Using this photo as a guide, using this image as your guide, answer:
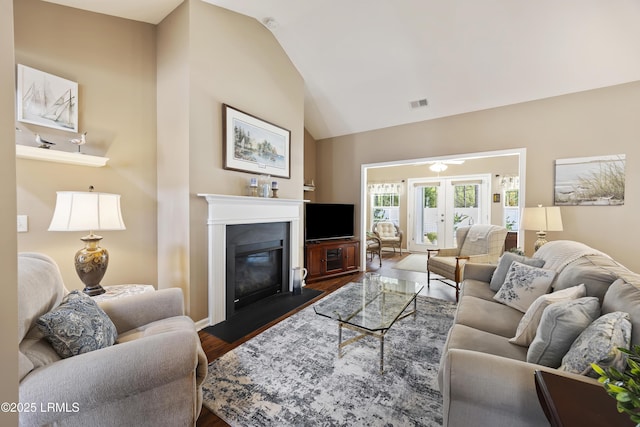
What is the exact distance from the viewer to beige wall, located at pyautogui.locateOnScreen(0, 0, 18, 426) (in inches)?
21.8

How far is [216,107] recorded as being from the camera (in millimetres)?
2662

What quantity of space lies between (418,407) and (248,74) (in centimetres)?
361

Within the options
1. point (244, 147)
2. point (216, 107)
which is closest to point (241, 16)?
point (216, 107)

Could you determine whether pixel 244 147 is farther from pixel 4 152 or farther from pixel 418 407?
pixel 418 407

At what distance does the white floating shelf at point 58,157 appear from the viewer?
187cm

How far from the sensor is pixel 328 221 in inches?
178

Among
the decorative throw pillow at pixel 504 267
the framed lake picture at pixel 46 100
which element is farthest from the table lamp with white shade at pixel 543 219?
the framed lake picture at pixel 46 100

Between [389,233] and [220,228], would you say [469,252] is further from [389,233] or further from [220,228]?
[220,228]

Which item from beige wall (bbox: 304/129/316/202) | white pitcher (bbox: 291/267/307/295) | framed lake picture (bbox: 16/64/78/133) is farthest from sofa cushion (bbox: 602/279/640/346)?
beige wall (bbox: 304/129/316/202)

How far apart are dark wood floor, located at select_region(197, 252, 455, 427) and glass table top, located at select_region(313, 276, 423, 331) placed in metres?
0.73

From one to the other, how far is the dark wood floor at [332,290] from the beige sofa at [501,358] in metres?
1.29

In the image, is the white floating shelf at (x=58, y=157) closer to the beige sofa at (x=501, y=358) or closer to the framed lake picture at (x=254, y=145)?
the framed lake picture at (x=254, y=145)

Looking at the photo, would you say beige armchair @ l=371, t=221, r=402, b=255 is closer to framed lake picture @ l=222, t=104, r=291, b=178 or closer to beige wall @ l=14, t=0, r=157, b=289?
framed lake picture @ l=222, t=104, r=291, b=178

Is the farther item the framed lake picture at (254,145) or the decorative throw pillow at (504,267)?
the framed lake picture at (254,145)
